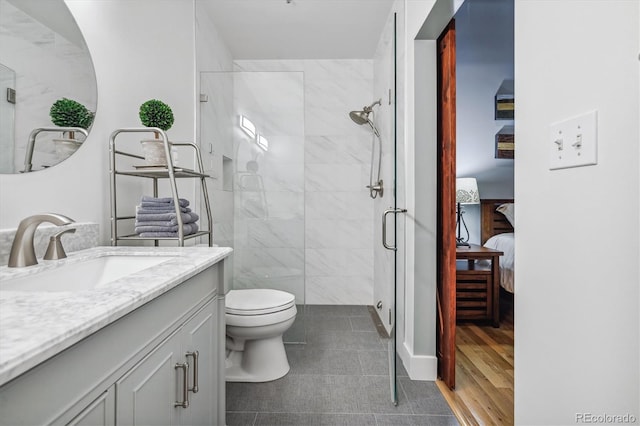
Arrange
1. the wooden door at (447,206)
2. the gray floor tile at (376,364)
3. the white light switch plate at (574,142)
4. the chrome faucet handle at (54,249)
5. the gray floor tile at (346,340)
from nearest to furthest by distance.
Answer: the white light switch plate at (574,142) < the chrome faucet handle at (54,249) < the wooden door at (447,206) < the gray floor tile at (376,364) < the gray floor tile at (346,340)

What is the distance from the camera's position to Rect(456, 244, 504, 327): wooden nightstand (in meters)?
2.73

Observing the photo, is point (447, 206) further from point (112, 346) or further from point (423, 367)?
point (112, 346)

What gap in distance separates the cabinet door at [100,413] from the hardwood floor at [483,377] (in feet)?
4.87

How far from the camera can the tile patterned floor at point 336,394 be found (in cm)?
162

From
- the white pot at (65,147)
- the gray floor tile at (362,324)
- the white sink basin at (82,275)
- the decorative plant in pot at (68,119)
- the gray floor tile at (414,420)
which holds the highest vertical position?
the decorative plant in pot at (68,119)

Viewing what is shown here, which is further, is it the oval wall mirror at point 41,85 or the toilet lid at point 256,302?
the toilet lid at point 256,302

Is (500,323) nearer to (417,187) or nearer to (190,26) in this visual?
(417,187)

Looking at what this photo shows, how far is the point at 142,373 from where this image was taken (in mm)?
778

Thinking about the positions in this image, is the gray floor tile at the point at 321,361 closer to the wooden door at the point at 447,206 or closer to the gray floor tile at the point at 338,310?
the wooden door at the point at 447,206

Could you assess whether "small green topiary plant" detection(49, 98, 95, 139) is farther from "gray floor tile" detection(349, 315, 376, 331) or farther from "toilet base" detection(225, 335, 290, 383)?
"gray floor tile" detection(349, 315, 376, 331)

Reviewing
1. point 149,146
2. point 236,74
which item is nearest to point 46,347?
point 149,146

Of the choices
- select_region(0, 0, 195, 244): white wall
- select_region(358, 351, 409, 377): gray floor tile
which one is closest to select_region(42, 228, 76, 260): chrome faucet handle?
select_region(0, 0, 195, 244): white wall

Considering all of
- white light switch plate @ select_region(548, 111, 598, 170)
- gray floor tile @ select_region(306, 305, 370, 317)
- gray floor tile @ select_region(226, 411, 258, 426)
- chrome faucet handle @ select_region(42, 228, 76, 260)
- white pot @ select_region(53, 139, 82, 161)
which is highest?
white pot @ select_region(53, 139, 82, 161)

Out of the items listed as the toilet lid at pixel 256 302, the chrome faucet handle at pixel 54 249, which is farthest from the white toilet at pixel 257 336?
the chrome faucet handle at pixel 54 249
